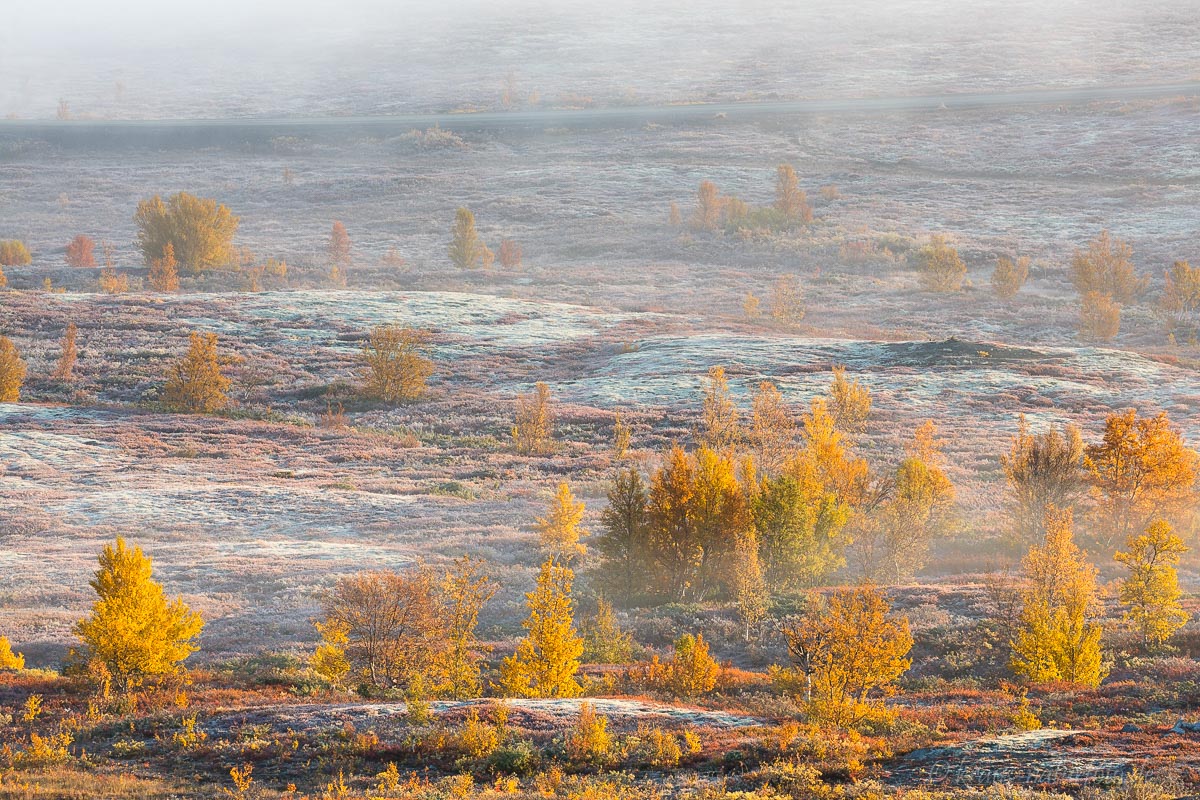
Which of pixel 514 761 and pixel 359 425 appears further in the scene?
pixel 359 425

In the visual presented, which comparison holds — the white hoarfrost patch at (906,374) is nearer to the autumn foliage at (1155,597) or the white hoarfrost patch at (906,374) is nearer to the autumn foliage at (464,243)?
the autumn foliage at (1155,597)

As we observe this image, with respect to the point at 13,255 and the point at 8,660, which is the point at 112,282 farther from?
the point at 8,660

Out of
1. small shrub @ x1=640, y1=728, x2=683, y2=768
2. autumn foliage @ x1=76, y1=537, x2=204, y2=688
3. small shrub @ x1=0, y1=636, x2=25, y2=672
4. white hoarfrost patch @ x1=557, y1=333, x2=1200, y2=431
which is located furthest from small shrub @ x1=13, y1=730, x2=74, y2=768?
white hoarfrost patch @ x1=557, y1=333, x2=1200, y2=431

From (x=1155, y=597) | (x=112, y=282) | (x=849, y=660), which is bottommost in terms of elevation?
(x=1155, y=597)

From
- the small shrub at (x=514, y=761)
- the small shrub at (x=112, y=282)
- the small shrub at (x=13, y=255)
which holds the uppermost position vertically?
the small shrub at (x=13, y=255)

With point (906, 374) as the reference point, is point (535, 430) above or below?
below

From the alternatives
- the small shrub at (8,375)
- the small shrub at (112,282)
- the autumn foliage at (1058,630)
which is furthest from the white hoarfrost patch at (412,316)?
→ the autumn foliage at (1058,630)

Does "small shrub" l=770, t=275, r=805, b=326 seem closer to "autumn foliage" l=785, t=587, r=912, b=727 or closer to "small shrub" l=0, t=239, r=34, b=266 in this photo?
"autumn foliage" l=785, t=587, r=912, b=727

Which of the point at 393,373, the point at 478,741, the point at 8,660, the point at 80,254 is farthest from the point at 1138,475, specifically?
the point at 80,254

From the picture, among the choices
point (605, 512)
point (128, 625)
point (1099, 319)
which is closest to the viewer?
point (128, 625)

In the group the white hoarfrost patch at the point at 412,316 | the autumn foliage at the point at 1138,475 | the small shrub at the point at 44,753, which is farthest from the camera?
the white hoarfrost patch at the point at 412,316

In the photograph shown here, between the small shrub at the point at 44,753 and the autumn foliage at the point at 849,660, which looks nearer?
the small shrub at the point at 44,753

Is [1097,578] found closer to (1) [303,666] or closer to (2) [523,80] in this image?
(1) [303,666]

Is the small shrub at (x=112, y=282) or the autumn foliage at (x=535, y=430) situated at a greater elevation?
the small shrub at (x=112, y=282)
